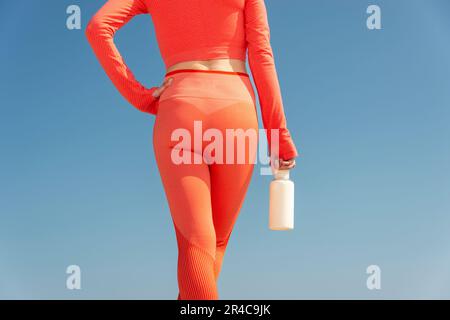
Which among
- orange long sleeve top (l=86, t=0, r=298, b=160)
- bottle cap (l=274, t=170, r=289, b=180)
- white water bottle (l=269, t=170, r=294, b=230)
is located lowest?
white water bottle (l=269, t=170, r=294, b=230)

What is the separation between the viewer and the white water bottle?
4.68m

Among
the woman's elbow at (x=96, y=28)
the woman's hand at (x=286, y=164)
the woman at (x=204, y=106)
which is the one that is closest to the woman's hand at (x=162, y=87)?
the woman at (x=204, y=106)

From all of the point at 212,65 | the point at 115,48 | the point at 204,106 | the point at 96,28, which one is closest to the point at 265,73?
the point at 212,65

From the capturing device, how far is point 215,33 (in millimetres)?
4520

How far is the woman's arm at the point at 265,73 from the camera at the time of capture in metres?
4.58

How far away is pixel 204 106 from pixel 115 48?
844mm

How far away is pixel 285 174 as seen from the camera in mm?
4695

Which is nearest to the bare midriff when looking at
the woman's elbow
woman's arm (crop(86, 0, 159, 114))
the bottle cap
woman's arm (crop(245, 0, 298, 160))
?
woman's arm (crop(245, 0, 298, 160))

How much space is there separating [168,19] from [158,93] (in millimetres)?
460

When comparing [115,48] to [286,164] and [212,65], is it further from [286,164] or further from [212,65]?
[286,164]

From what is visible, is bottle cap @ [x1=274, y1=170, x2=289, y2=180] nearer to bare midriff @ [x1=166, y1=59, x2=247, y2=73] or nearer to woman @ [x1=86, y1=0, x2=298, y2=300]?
woman @ [x1=86, y1=0, x2=298, y2=300]

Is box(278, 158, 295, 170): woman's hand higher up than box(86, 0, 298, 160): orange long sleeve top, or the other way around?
box(86, 0, 298, 160): orange long sleeve top
